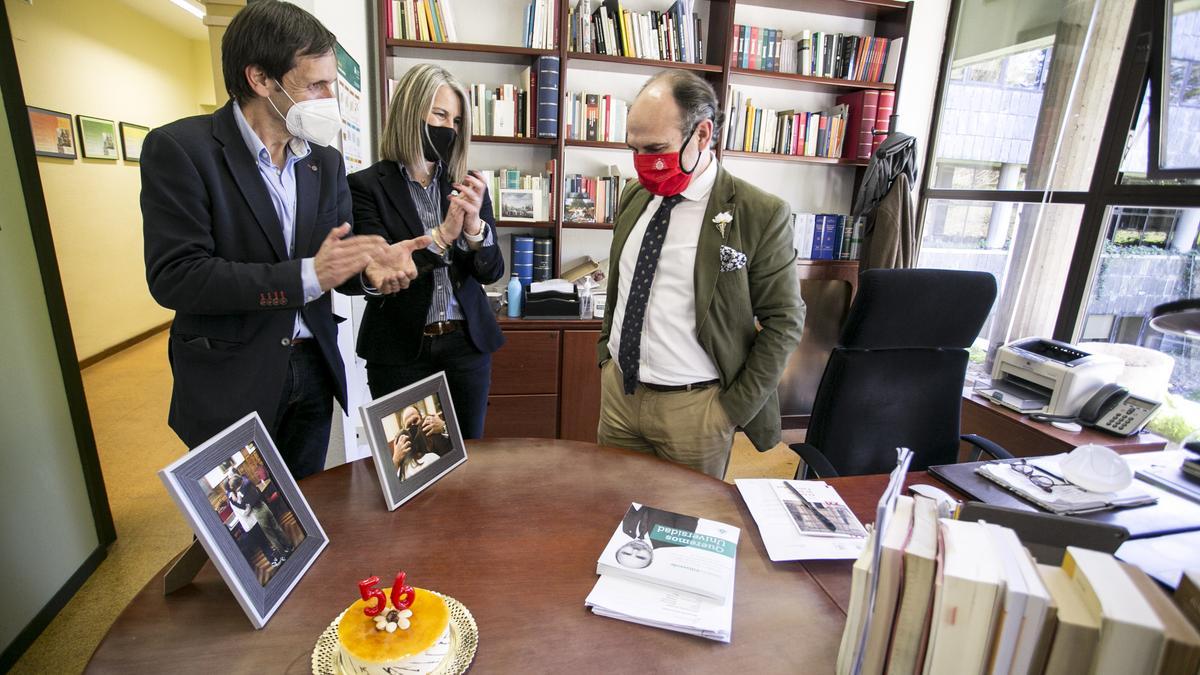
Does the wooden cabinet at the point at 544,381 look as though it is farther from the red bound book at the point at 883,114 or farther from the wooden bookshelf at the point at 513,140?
the red bound book at the point at 883,114

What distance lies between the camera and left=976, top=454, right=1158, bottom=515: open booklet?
1287 millimetres

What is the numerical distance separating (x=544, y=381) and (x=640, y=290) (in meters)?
1.48

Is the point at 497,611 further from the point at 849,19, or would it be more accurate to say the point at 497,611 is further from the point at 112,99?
the point at 112,99

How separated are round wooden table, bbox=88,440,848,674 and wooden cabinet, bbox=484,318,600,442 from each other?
164 centimetres

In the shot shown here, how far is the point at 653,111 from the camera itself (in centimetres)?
158

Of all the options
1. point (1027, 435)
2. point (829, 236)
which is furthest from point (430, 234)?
point (829, 236)

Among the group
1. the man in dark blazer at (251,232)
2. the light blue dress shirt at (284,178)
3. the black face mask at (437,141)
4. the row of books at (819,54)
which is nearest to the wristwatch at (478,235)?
the black face mask at (437,141)

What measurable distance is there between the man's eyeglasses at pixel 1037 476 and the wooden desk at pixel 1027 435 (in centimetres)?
56

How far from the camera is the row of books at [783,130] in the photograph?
3.29 meters

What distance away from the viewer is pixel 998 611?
24.5 inches

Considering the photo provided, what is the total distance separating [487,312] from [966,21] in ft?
11.1

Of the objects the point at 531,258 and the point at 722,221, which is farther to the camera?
the point at 531,258

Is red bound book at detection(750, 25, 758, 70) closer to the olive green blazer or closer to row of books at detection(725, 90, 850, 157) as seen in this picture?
Result: row of books at detection(725, 90, 850, 157)

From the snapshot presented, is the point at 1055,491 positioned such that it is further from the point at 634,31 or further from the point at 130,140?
the point at 130,140
